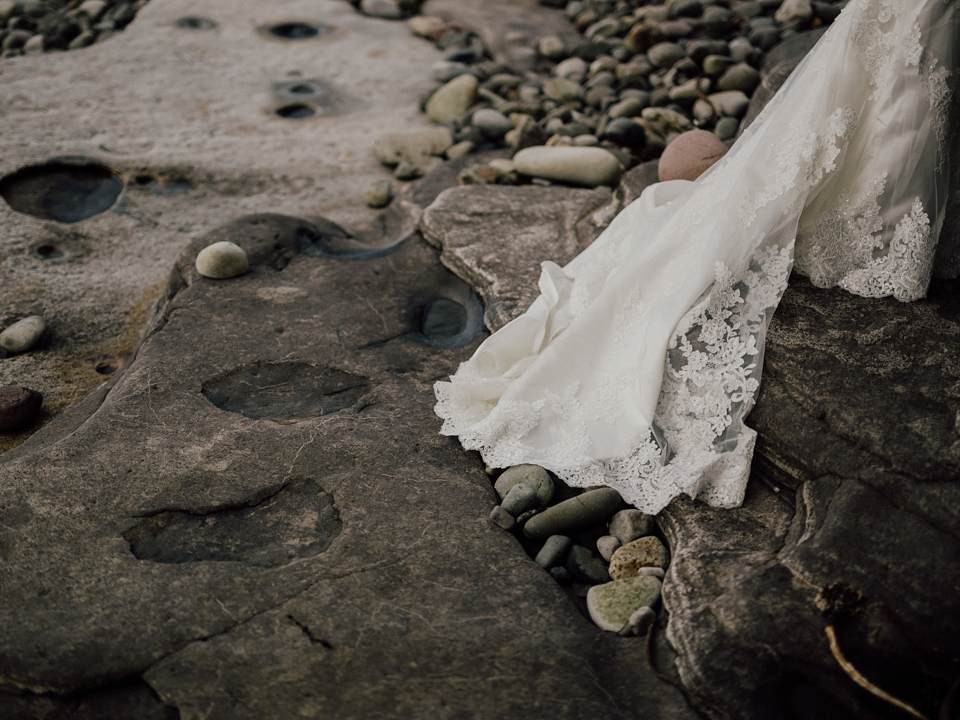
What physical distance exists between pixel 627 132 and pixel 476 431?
9.80 ft

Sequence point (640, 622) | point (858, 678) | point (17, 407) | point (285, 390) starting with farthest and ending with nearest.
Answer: point (17, 407) < point (285, 390) < point (640, 622) < point (858, 678)

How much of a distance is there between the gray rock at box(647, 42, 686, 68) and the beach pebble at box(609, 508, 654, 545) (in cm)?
433

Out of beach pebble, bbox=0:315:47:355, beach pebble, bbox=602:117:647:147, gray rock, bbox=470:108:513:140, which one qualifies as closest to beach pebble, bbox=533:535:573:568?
beach pebble, bbox=0:315:47:355

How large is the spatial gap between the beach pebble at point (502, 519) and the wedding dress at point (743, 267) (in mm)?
197

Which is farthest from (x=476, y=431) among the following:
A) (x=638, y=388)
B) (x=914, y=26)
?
(x=914, y=26)

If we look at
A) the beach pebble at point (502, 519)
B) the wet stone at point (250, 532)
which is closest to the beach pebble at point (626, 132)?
the beach pebble at point (502, 519)

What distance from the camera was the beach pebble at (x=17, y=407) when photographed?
9.86 feet

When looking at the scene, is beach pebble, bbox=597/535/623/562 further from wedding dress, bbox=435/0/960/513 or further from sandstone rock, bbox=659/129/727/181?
sandstone rock, bbox=659/129/727/181

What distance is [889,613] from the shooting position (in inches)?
68.6

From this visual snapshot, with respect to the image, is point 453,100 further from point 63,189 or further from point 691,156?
point 63,189

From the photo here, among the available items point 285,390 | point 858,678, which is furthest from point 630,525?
point 285,390

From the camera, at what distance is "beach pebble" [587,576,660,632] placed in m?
2.03

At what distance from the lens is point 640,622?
1982 mm

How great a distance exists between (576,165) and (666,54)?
5.88ft
